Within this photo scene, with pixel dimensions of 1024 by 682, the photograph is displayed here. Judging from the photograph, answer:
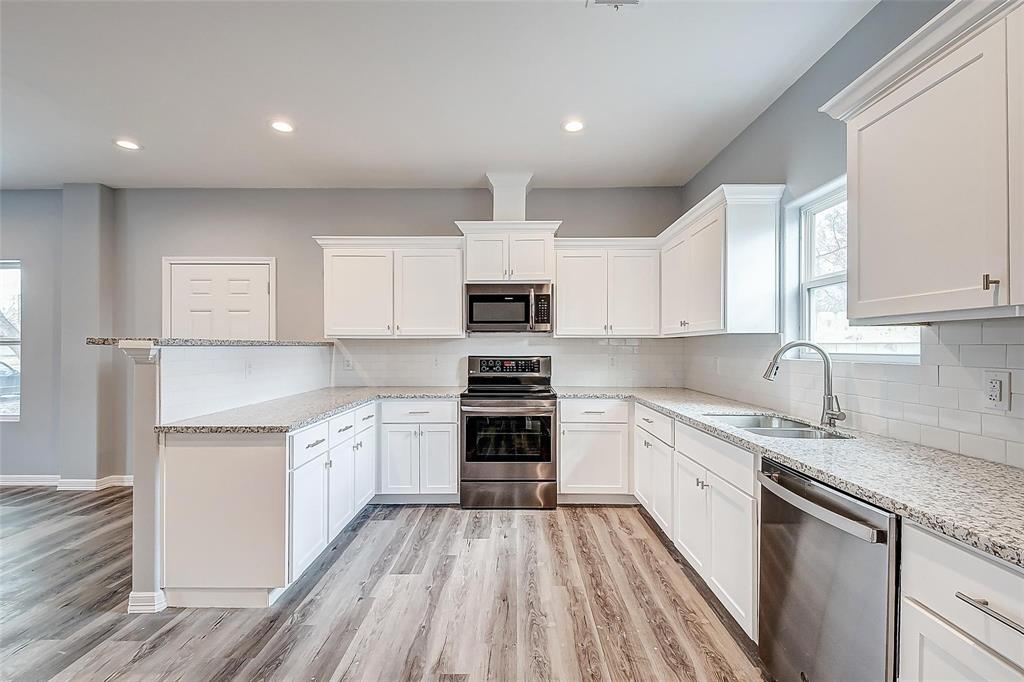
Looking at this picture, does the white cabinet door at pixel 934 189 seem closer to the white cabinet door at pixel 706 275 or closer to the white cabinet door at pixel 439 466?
the white cabinet door at pixel 706 275

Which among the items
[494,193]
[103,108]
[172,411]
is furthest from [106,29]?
[494,193]

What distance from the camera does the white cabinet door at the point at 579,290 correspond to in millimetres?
3770

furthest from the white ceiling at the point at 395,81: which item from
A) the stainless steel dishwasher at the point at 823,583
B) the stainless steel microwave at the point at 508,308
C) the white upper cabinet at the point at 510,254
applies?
the stainless steel dishwasher at the point at 823,583

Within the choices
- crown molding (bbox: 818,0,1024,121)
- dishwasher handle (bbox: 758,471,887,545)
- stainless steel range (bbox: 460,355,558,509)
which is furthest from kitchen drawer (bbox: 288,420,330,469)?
crown molding (bbox: 818,0,1024,121)

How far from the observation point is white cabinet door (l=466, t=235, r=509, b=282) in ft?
12.0

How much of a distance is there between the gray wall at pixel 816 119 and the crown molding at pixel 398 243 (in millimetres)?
2217

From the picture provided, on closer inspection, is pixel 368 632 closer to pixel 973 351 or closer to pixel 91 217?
pixel 973 351

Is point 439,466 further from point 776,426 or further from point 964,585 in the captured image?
point 964,585

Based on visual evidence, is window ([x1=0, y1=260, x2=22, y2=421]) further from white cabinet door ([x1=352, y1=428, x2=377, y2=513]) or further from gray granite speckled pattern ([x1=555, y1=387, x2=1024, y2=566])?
gray granite speckled pattern ([x1=555, y1=387, x2=1024, y2=566])

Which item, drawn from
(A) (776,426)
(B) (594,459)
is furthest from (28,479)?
(A) (776,426)

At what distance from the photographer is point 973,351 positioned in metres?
1.51

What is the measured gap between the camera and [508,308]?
372 cm

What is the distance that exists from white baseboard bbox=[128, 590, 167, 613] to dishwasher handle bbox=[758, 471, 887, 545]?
2.81 meters

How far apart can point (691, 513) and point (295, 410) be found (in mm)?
2309
